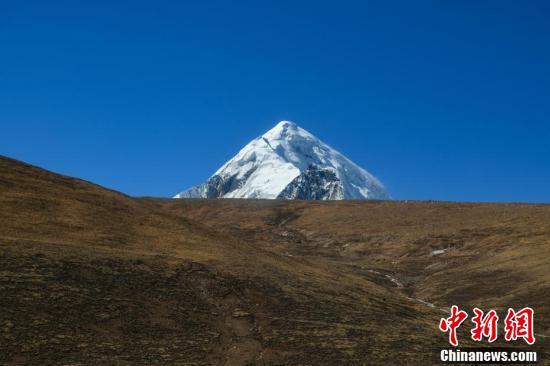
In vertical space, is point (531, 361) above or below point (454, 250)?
below

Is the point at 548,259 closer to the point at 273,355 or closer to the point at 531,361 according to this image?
the point at 531,361

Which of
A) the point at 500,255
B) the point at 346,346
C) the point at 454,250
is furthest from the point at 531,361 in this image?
the point at 454,250

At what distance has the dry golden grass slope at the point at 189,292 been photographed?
31203 mm

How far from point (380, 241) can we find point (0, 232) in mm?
75552

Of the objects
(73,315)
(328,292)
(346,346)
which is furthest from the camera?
(328,292)

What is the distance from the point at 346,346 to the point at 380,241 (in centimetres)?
7468

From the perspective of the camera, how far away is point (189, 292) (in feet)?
132

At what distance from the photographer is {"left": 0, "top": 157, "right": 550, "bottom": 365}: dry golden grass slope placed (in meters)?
31.2

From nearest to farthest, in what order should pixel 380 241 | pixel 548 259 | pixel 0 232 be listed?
pixel 0 232, pixel 548 259, pixel 380 241

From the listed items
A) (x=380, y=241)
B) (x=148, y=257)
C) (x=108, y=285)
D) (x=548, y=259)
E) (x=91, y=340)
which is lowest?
(x=91, y=340)

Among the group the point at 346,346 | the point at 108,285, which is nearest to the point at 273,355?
the point at 346,346

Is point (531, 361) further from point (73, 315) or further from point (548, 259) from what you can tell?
point (548, 259)

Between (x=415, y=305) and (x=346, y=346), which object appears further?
(x=415, y=305)

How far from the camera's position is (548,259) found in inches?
2798
